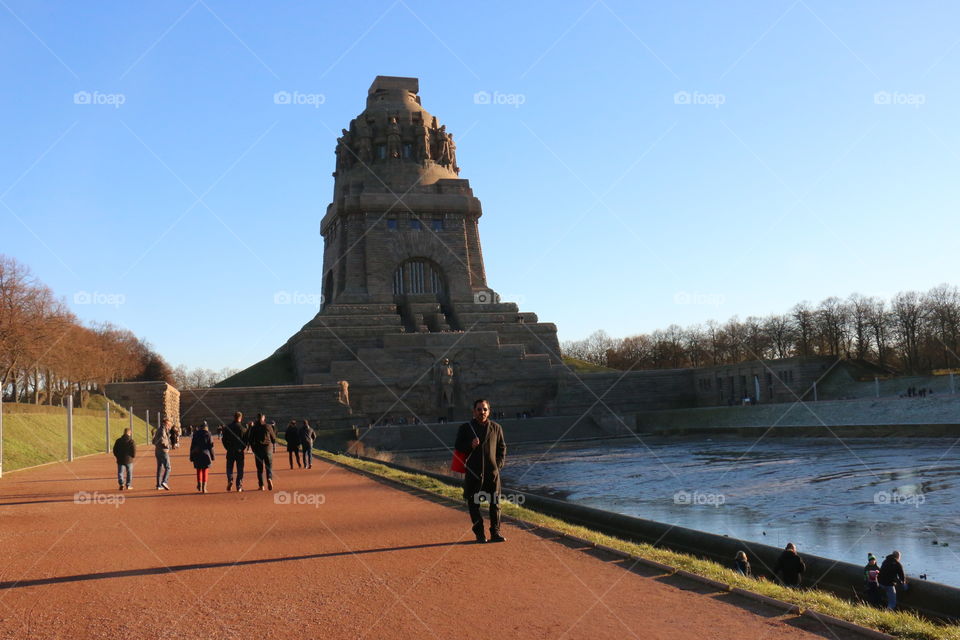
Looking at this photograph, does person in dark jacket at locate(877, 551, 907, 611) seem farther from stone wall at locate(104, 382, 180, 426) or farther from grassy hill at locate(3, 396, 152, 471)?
stone wall at locate(104, 382, 180, 426)

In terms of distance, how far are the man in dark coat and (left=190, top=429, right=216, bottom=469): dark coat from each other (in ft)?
25.0

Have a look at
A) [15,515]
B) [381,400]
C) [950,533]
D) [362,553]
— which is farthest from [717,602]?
[381,400]

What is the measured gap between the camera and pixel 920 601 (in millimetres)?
7484

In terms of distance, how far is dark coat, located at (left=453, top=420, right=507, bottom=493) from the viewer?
882cm

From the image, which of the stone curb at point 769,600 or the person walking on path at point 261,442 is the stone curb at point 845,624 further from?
the person walking on path at point 261,442

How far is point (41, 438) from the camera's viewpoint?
2334cm

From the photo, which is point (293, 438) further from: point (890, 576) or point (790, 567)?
point (890, 576)

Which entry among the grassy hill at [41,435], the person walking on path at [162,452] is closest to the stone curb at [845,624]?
the person walking on path at [162,452]

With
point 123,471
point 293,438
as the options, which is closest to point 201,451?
point 123,471

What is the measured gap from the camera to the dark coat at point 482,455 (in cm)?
882

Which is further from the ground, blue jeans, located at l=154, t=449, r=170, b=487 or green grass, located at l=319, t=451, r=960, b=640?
blue jeans, located at l=154, t=449, r=170, b=487

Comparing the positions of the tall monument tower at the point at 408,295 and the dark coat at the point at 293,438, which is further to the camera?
the tall monument tower at the point at 408,295

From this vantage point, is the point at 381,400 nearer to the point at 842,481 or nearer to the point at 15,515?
the point at 842,481

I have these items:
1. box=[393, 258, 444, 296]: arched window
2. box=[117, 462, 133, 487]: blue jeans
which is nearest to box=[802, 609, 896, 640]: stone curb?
box=[117, 462, 133, 487]: blue jeans
